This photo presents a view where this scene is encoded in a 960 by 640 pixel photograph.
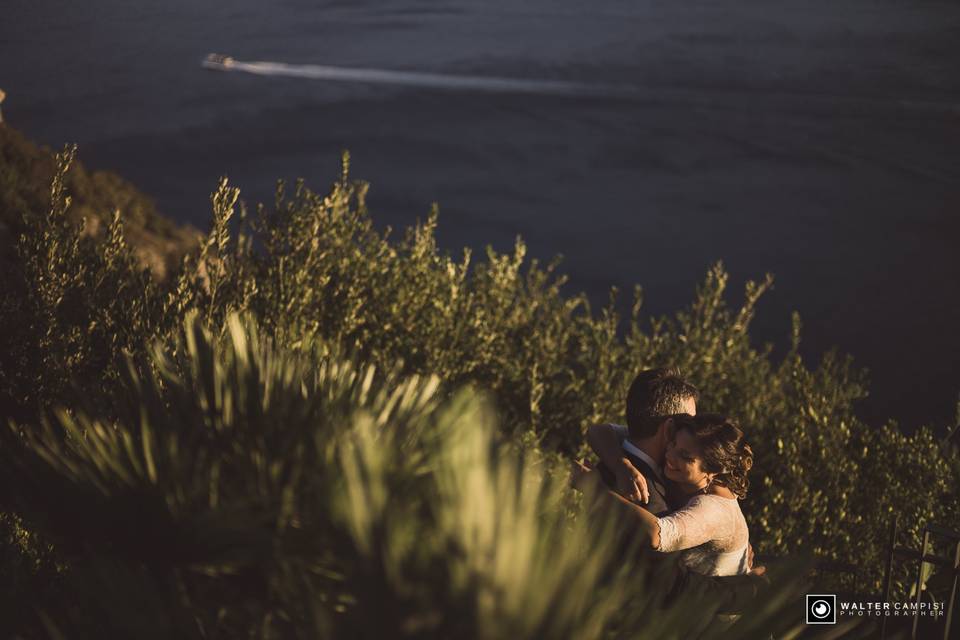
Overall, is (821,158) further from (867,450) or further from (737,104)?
(867,450)

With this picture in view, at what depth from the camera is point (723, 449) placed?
391 cm

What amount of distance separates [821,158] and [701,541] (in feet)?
→ 194

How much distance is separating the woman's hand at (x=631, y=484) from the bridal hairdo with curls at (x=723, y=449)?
0.32 meters

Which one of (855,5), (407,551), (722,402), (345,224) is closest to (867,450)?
(722,402)

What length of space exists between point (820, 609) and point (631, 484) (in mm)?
942

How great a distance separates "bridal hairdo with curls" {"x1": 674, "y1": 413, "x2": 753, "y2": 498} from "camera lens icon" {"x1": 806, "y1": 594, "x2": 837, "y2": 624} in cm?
54

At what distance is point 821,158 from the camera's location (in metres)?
58.0

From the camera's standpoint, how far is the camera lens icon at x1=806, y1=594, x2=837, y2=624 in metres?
3.65

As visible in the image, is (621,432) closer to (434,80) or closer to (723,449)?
(723,449)

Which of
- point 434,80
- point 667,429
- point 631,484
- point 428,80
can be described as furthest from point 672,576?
point 428,80

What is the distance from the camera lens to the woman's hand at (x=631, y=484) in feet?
13.5

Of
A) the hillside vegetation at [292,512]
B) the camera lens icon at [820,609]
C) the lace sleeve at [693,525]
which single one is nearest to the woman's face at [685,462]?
the lace sleeve at [693,525]

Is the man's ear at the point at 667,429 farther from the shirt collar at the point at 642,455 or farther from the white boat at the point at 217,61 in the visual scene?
the white boat at the point at 217,61

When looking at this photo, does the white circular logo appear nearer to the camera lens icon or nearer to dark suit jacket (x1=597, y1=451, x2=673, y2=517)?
the camera lens icon
